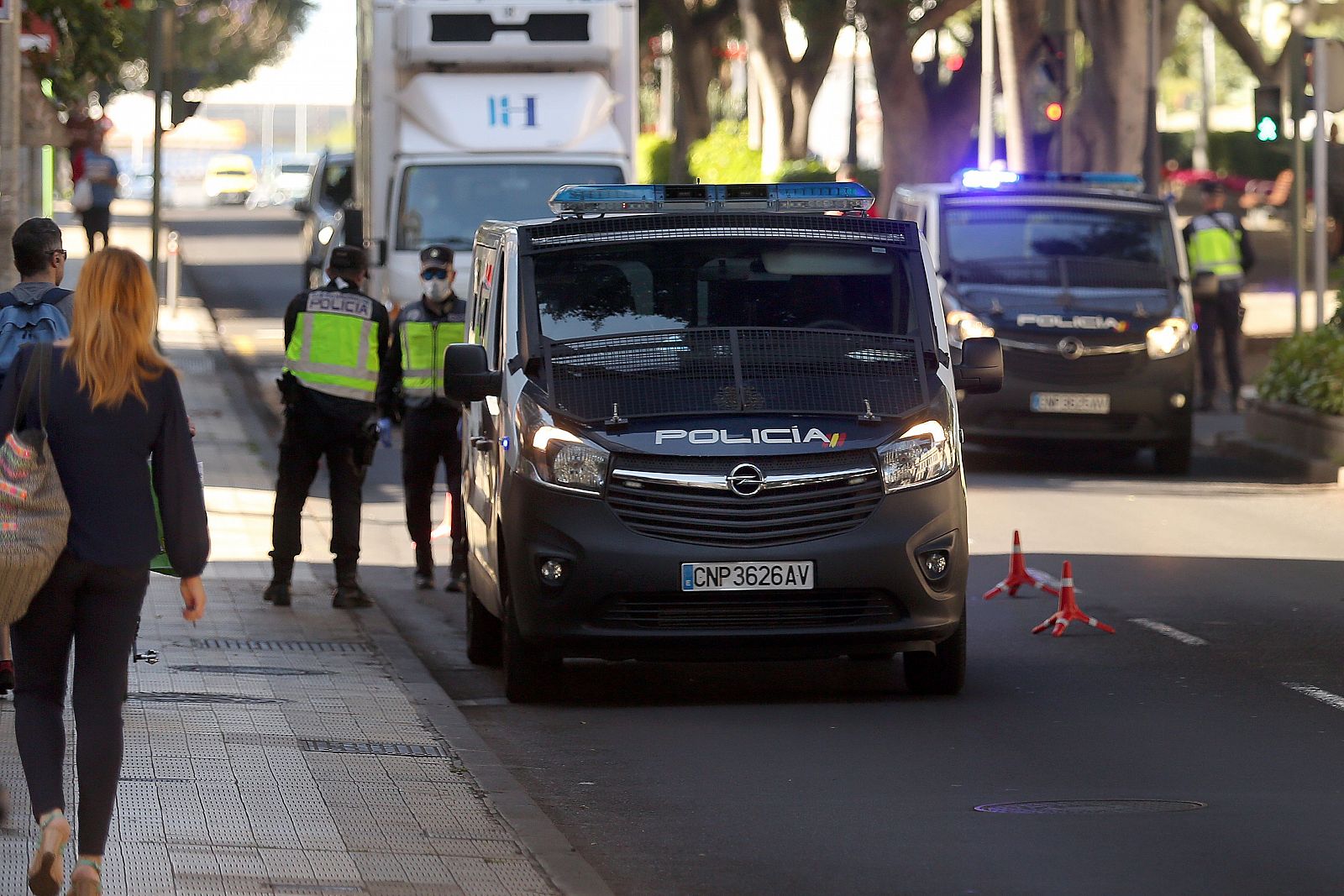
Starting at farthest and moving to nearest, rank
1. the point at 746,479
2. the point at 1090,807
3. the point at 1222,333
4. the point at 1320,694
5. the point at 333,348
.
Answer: the point at 1222,333 < the point at 333,348 < the point at 1320,694 < the point at 746,479 < the point at 1090,807

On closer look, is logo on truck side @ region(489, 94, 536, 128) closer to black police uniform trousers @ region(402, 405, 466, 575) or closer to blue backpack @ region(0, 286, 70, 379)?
black police uniform trousers @ region(402, 405, 466, 575)

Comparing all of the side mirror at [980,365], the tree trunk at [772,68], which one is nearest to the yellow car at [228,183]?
the tree trunk at [772,68]

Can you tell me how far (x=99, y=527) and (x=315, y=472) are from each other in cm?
675

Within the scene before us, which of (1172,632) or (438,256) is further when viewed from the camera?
(438,256)

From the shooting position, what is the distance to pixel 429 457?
531 inches

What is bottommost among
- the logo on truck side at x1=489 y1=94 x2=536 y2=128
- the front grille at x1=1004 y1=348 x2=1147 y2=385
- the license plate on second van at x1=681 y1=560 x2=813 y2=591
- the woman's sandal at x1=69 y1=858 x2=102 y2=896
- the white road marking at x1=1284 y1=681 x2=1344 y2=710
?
the white road marking at x1=1284 y1=681 x2=1344 y2=710

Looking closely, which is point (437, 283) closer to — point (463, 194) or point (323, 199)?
point (463, 194)

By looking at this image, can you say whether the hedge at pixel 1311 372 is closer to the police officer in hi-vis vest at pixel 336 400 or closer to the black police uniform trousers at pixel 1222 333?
the black police uniform trousers at pixel 1222 333

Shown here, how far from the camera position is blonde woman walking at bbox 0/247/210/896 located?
5.97 m

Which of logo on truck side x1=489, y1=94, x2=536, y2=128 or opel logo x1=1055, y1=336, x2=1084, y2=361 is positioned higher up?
logo on truck side x1=489, y1=94, x2=536, y2=128

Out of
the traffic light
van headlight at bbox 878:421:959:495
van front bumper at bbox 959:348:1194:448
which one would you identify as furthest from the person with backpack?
the traffic light

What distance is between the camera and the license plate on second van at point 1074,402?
1845 cm

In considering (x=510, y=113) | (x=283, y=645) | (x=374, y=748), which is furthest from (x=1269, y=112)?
(x=374, y=748)

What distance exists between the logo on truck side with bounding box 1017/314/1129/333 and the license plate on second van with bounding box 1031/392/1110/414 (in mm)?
502
